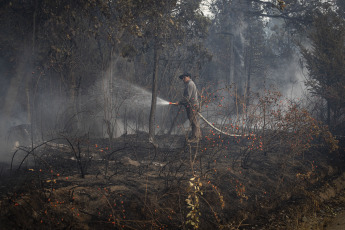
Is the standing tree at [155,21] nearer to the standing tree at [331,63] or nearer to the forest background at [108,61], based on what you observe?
the forest background at [108,61]

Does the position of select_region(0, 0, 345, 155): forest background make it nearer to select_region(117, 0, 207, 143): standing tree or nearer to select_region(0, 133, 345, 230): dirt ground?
select_region(117, 0, 207, 143): standing tree

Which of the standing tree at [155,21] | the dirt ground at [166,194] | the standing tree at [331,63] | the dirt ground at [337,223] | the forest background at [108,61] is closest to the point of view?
the dirt ground at [166,194]

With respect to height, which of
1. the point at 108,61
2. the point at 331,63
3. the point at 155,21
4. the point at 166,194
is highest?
the point at 155,21

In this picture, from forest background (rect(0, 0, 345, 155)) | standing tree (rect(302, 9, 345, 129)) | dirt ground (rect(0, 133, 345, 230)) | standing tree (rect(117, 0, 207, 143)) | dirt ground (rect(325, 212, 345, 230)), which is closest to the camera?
dirt ground (rect(0, 133, 345, 230))

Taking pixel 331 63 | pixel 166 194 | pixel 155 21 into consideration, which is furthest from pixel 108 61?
pixel 331 63

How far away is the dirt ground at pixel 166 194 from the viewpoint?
13.0 ft

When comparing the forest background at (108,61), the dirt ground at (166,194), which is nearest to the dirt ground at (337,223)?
the dirt ground at (166,194)

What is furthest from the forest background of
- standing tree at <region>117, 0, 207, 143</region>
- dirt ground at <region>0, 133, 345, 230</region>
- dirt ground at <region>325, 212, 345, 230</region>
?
dirt ground at <region>325, 212, 345, 230</region>

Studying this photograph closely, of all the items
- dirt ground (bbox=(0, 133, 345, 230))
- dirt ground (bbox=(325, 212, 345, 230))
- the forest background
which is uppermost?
the forest background

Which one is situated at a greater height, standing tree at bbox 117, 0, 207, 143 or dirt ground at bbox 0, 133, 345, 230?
standing tree at bbox 117, 0, 207, 143

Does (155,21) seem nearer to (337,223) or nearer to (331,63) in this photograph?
(331,63)

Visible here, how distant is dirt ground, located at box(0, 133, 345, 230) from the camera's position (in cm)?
396

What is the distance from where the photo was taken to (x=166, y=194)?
479 cm

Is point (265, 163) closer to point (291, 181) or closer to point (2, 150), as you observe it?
point (291, 181)
